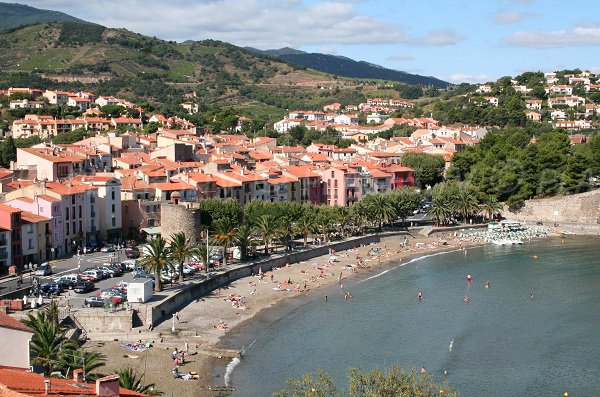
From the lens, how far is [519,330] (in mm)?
39594

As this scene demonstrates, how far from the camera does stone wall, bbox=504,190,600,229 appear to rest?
73.7 m

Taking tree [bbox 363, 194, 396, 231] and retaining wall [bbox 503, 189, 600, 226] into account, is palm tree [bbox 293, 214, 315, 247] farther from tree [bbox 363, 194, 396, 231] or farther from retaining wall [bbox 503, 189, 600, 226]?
retaining wall [bbox 503, 189, 600, 226]

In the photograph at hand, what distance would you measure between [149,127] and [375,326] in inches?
2383

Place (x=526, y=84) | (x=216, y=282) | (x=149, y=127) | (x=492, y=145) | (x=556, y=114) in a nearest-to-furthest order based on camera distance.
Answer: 1. (x=216, y=282)
2. (x=492, y=145)
3. (x=149, y=127)
4. (x=556, y=114)
5. (x=526, y=84)

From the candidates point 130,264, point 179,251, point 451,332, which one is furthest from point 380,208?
point 451,332

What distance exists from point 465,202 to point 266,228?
83.4 feet

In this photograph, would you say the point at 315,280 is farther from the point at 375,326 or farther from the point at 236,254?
the point at 375,326

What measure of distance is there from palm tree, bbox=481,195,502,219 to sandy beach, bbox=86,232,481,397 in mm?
10864

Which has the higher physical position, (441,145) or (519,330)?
(441,145)

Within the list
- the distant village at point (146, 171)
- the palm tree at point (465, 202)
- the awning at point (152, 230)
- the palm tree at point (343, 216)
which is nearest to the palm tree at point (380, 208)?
the palm tree at point (343, 216)

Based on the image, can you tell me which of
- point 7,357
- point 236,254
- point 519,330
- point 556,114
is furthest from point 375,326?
point 556,114

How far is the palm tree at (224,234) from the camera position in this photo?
47219 mm

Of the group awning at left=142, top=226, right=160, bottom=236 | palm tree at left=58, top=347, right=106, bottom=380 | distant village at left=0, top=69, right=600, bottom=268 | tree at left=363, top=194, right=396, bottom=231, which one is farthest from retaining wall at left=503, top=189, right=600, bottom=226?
palm tree at left=58, top=347, right=106, bottom=380

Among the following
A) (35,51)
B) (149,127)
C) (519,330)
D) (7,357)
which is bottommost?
(519,330)
